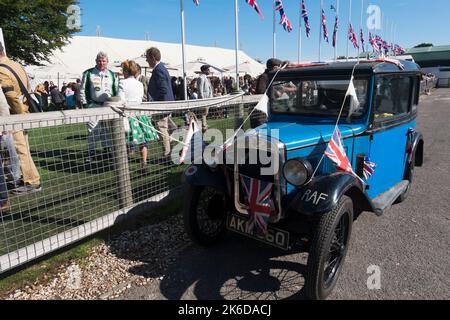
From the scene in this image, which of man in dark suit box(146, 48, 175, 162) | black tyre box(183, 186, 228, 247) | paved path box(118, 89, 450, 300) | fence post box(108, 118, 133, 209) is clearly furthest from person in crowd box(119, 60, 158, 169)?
paved path box(118, 89, 450, 300)

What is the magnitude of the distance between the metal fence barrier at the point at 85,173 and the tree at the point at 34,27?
53.3 ft

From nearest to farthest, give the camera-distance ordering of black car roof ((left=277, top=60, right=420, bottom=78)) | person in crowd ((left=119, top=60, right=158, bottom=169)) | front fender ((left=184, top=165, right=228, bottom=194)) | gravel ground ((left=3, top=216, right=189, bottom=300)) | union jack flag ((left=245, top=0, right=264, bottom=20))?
gravel ground ((left=3, top=216, right=189, bottom=300))
front fender ((left=184, top=165, right=228, bottom=194))
black car roof ((left=277, top=60, right=420, bottom=78))
person in crowd ((left=119, top=60, right=158, bottom=169))
union jack flag ((left=245, top=0, right=264, bottom=20))

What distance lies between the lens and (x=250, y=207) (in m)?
2.89

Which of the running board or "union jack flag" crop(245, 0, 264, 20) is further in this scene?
"union jack flag" crop(245, 0, 264, 20)

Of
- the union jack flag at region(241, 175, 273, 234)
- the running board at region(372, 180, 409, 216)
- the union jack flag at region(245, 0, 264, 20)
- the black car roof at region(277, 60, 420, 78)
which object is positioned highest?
the union jack flag at region(245, 0, 264, 20)

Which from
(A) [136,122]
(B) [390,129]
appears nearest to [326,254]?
(B) [390,129]

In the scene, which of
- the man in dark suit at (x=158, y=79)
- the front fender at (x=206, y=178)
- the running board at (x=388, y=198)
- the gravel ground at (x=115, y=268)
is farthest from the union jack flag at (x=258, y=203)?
the man in dark suit at (x=158, y=79)

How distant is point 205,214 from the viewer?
11.4 feet

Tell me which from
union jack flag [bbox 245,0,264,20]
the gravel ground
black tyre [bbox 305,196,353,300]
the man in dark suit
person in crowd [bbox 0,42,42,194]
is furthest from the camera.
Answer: union jack flag [bbox 245,0,264,20]

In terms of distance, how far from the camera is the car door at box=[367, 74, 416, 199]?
11.7 ft

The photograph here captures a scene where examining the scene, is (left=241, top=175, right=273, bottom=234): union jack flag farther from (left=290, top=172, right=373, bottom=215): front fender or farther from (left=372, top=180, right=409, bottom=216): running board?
(left=372, top=180, right=409, bottom=216): running board
